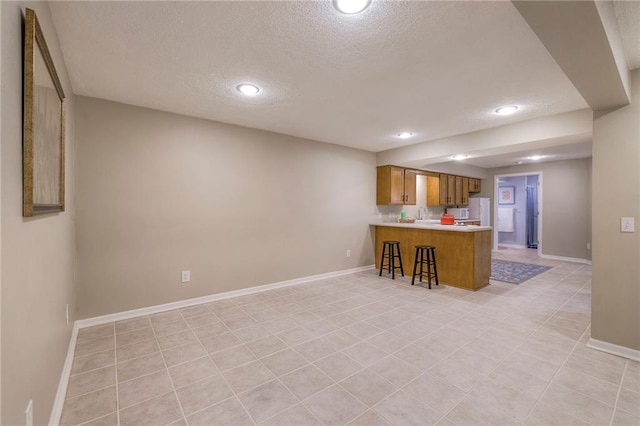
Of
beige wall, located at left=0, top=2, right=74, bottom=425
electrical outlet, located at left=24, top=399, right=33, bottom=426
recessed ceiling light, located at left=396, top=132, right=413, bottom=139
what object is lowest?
electrical outlet, located at left=24, top=399, right=33, bottom=426

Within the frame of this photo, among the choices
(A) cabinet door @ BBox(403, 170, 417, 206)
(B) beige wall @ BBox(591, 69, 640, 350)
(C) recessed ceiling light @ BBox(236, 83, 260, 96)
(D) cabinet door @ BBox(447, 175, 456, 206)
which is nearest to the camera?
(B) beige wall @ BBox(591, 69, 640, 350)

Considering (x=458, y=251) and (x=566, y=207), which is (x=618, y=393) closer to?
(x=458, y=251)

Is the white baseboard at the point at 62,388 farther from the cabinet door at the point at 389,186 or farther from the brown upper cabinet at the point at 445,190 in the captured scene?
the brown upper cabinet at the point at 445,190

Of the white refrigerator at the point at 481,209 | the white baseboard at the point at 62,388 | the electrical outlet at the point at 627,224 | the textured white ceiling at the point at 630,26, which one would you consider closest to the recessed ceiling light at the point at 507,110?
the textured white ceiling at the point at 630,26

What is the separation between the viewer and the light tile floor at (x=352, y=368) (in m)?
1.70

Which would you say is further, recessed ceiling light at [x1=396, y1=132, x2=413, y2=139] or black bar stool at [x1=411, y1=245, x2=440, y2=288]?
black bar stool at [x1=411, y1=245, x2=440, y2=288]

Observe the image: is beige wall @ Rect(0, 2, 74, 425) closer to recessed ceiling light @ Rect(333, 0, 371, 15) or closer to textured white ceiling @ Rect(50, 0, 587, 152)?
textured white ceiling @ Rect(50, 0, 587, 152)

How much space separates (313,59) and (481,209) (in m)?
7.42

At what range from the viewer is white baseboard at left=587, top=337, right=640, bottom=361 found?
7.56ft

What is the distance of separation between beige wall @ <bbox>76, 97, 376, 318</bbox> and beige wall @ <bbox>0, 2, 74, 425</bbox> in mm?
1553

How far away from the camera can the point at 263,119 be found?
3.67 meters

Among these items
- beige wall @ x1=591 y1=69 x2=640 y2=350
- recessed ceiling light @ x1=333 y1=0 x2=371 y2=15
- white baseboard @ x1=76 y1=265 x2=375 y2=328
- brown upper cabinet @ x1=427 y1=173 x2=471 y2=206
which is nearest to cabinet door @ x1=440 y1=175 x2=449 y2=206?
brown upper cabinet @ x1=427 y1=173 x2=471 y2=206

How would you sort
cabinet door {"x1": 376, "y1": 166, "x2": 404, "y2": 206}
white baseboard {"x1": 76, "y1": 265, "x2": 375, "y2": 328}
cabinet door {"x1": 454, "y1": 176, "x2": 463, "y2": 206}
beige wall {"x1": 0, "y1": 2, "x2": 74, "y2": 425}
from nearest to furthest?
beige wall {"x1": 0, "y1": 2, "x2": 74, "y2": 425}
white baseboard {"x1": 76, "y1": 265, "x2": 375, "y2": 328}
cabinet door {"x1": 376, "y1": 166, "x2": 404, "y2": 206}
cabinet door {"x1": 454, "y1": 176, "x2": 463, "y2": 206}

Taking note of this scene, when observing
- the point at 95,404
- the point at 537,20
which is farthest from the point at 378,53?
the point at 95,404
